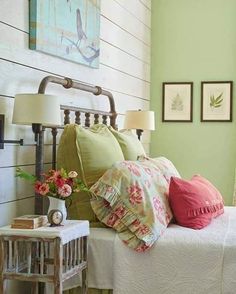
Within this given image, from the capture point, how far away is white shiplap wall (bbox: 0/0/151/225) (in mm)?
2633

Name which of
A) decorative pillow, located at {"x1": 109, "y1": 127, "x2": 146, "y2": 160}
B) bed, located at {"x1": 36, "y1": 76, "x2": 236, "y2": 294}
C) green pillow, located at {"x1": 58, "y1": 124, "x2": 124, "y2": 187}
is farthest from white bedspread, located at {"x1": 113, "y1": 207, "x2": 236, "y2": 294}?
decorative pillow, located at {"x1": 109, "y1": 127, "x2": 146, "y2": 160}

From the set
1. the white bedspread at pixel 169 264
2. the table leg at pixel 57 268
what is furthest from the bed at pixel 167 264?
the table leg at pixel 57 268

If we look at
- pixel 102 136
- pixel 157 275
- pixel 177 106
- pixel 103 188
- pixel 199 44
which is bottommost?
pixel 157 275

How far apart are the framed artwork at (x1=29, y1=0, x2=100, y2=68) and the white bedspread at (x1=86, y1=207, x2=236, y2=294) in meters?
1.09

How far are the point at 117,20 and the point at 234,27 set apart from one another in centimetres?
130

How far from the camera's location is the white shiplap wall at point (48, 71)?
2.63m

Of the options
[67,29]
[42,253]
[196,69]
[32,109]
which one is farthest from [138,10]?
Answer: [42,253]

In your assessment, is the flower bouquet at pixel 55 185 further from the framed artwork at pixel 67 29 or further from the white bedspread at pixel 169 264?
the framed artwork at pixel 67 29

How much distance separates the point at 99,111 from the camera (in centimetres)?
365

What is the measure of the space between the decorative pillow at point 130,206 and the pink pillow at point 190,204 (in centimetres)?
9

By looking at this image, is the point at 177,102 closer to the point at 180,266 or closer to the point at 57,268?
the point at 180,266

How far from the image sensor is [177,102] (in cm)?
507

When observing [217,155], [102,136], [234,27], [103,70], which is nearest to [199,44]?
[234,27]

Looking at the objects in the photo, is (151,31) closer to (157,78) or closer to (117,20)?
(157,78)
